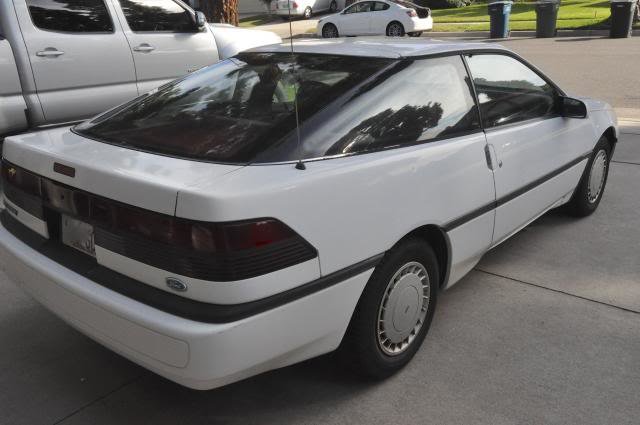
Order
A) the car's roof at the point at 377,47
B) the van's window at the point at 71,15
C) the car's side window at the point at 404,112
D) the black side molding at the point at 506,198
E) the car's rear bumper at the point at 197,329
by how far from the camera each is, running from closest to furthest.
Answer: the car's rear bumper at the point at 197,329
the car's side window at the point at 404,112
the black side molding at the point at 506,198
the car's roof at the point at 377,47
the van's window at the point at 71,15

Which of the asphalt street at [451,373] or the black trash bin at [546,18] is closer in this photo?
the asphalt street at [451,373]

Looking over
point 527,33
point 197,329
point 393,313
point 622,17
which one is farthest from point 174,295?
point 527,33

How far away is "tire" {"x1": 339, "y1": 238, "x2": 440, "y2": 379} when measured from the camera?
8.59ft

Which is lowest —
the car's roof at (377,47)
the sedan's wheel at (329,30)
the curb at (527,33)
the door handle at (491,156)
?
the curb at (527,33)

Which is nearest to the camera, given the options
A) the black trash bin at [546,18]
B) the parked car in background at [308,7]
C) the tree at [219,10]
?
the tree at [219,10]

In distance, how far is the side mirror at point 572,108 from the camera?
Result: 4027 millimetres

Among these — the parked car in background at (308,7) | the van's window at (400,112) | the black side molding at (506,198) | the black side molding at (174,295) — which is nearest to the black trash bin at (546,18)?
the parked car in background at (308,7)

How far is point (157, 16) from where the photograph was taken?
6742mm

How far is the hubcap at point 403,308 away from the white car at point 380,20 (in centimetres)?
1956

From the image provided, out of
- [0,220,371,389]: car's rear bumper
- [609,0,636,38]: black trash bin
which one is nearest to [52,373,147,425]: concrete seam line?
[0,220,371,389]: car's rear bumper

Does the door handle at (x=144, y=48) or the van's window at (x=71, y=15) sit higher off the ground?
the van's window at (x=71, y=15)

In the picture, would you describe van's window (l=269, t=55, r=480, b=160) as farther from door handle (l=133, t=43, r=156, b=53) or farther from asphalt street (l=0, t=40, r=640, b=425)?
door handle (l=133, t=43, r=156, b=53)

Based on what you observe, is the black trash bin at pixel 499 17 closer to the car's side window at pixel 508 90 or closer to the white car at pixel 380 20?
the white car at pixel 380 20

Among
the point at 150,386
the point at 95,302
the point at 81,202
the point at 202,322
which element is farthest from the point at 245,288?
the point at 150,386
